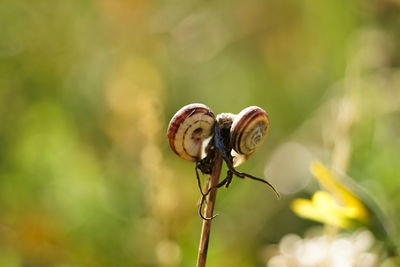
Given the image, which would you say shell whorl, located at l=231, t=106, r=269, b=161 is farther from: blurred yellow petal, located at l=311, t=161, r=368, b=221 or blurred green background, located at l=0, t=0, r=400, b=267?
blurred green background, located at l=0, t=0, r=400, b=267

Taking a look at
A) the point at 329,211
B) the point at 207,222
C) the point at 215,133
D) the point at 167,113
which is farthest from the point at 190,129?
the point at 167,113

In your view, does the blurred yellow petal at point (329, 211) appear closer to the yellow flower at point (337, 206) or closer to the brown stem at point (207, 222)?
the yellow flower at point (337, 206)

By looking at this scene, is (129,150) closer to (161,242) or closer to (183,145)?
(161,242)

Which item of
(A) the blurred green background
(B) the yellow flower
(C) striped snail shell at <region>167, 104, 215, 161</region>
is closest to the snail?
(C) striped snail shell at <region>167, 104, 215, 161</region>

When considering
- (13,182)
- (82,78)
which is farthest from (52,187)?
(82,78)

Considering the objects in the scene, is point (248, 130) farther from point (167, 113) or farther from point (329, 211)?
point (167, 113)

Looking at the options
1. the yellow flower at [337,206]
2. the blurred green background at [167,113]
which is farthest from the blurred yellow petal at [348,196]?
the blurred green background at [167,113]
